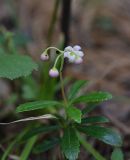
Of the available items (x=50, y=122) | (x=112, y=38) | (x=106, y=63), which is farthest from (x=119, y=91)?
(x=112, y=38)

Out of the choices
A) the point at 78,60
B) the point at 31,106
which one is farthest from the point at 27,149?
the point at 78,60

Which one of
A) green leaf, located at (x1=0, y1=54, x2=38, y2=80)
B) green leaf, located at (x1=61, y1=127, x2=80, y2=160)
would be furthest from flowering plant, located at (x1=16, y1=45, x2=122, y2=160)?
green leaf, located at (x1=0, y1=54, x2=38, y2=80)

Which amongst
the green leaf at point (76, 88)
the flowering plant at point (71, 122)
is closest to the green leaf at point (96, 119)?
the flowering plant at point (71, 122)

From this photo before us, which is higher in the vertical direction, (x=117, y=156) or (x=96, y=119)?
(x=96, y=119)

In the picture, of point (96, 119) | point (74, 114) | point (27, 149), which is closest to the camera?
point (74, 114)

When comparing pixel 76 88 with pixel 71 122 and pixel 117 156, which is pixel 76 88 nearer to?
pixel 71 122

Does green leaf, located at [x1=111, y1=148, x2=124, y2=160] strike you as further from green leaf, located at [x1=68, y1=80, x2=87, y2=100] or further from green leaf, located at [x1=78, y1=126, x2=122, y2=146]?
green leaf, located at [x1=68, y1=80, x2=87, y2=100]
